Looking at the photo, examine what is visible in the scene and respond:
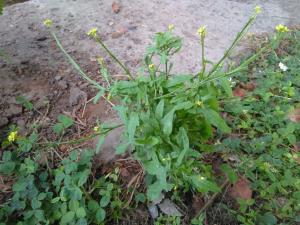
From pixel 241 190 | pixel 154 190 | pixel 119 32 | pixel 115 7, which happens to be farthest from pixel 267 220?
pixel 115 7

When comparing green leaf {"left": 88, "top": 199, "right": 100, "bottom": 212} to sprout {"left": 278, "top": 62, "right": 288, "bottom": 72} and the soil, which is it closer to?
the soil

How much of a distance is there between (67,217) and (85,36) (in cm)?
154

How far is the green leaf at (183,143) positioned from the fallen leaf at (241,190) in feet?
1.88

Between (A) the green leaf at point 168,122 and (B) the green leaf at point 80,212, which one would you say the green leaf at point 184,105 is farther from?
(B) the green leaf at point 80,212

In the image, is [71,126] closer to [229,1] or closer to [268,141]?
[268,141]

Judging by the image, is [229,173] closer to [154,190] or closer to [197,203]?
[197,203]

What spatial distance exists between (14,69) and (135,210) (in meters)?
1.26

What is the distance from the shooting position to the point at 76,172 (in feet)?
6.18

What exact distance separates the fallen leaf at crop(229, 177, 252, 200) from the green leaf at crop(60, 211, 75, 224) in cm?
84

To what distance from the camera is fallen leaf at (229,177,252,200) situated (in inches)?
77.0

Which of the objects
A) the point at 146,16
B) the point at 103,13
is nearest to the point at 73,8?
the point at 103,13

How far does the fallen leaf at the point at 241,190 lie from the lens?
196 centimetres

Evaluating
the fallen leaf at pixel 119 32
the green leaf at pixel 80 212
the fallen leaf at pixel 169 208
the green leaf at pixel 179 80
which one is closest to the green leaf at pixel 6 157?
the green leaf at pixel 80 212

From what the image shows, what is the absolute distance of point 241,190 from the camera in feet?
6.49
